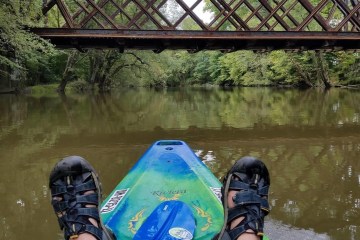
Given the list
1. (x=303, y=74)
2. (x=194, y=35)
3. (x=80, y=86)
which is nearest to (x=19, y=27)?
(x=194, y=35)

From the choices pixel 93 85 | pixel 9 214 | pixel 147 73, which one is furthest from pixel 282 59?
pixel 9 214

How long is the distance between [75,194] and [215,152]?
4912mm

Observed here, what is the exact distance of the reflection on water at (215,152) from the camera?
13.0 ft

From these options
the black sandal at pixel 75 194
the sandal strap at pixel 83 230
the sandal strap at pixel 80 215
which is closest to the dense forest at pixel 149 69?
the black sandal at pixel 75 194

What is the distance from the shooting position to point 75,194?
254 centimetres

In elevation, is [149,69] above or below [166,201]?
above

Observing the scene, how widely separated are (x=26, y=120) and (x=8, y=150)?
4.73 meters

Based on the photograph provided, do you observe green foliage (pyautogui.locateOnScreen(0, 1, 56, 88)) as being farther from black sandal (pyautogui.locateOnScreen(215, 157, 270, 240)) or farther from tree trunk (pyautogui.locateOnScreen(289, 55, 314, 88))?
tree trunk (pyautogui.locateOnScreen(289, 55, 314, 88))

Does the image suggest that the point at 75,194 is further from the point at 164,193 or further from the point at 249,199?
the point at 249,199

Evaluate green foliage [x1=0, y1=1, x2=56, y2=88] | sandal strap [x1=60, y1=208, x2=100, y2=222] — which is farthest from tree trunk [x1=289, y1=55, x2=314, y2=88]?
sandal strap [x1=60, y1=208, x2=100, y2=222]

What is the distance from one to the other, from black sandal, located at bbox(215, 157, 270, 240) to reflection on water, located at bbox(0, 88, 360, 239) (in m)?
1.31

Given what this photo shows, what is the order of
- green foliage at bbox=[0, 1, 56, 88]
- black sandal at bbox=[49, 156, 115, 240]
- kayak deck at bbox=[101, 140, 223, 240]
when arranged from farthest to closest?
green foliage at bbox=[0, 1, 56, 88]
kayak deck at bbox=[101, 140, 223, 240]
black sandal at bbox=[49, 156, 115, 240]

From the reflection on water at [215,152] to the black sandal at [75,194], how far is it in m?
1.10

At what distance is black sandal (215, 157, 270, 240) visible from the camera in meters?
2.35
